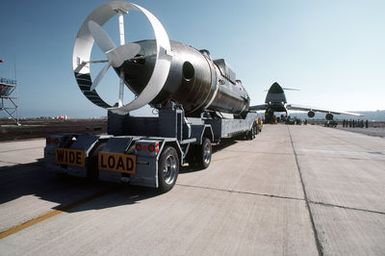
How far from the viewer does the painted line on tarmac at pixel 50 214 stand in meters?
3.64

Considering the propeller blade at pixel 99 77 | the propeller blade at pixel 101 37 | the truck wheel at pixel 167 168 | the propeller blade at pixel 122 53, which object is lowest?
the truck wheel at pixel 167 168

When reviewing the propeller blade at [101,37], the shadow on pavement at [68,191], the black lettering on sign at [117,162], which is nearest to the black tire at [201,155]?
the shadow on pavement at [68,191]

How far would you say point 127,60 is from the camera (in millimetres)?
6156

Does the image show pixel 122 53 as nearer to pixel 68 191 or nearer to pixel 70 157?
pixel 70 157

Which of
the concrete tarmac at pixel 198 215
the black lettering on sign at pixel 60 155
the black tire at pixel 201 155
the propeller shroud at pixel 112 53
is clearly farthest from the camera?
the black tire at pixel 201 155

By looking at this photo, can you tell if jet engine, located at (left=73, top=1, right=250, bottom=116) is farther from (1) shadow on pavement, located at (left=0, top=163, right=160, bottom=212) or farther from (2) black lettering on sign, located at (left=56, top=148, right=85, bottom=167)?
(1) shadow on pavement, located at (left=0, top=163, right=160, bottom=212)

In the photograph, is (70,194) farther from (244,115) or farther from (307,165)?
(244,115)

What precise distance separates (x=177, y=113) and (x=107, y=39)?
258 cm

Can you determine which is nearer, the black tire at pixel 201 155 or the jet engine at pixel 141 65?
the jet engine at pixel 141 65

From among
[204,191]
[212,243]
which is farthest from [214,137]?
[212,243]

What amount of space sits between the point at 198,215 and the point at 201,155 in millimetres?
3525

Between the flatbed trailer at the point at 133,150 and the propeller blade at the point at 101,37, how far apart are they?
2.03 metres

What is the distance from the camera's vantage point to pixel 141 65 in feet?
21.3

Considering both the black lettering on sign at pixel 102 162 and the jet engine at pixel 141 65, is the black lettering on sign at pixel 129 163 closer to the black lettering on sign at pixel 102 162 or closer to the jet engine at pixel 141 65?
the black lettering on sign at pixel 102 162
